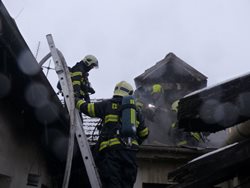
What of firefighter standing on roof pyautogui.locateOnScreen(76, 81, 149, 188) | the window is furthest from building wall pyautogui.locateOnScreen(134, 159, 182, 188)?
the window

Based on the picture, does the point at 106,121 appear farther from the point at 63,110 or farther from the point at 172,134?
the point at 172,134

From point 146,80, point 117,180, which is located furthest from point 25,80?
point 146,80

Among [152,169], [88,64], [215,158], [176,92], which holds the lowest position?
[215,158]

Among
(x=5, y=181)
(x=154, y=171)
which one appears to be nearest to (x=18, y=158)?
(x=5, y=181)

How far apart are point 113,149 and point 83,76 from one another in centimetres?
149

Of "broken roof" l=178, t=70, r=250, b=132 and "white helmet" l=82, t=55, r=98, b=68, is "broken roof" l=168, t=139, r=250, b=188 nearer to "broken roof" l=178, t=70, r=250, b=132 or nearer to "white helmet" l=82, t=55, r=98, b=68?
"broken roof" l=178, t=70, r=250, b=132

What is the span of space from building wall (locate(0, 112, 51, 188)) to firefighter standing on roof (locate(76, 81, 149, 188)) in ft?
2.65

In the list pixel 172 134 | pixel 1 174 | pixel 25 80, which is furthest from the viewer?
pixel 172 134

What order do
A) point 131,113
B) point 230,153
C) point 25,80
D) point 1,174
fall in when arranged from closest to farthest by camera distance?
point 230,153 → point 25,80 → point 1,174 → point 131,113

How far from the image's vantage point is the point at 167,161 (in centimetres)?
660

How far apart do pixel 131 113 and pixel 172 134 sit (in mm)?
5067

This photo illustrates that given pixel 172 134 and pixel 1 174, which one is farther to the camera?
pixel 172 134

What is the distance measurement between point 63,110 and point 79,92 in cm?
55

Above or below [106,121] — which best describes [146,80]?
above
